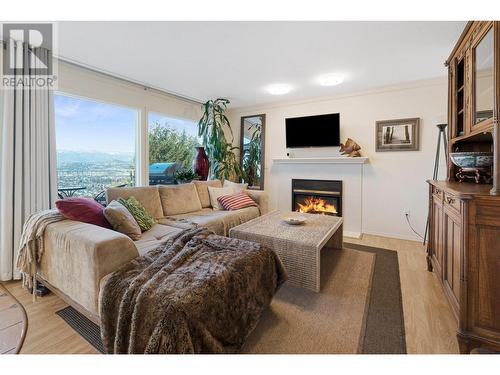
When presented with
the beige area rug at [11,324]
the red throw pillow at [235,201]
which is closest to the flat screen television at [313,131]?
the red throw pillow at [235,201]

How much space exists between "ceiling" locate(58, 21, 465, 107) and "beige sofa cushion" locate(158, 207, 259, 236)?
1840 mm

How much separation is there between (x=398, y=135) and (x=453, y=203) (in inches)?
88.0

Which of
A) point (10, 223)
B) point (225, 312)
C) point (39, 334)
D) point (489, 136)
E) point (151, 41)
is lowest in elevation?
point (39, 334)

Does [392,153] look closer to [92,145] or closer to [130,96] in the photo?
[130,96]

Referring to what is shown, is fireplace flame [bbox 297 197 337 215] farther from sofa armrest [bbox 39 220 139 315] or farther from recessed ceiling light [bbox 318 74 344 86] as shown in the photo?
sofa armrest [bbox 39 220 139 315]

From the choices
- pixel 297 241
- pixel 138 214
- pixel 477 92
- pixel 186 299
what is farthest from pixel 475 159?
pixel 138 214

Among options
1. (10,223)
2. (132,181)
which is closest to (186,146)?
(132,181)

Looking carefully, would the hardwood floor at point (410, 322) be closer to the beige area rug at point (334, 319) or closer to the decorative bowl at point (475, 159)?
the beige area rug at point (334, 319)

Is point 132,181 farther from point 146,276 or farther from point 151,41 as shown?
point 146,276

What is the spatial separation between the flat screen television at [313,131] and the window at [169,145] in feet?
6.13

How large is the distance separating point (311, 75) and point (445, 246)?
2426mm

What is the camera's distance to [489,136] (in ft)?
6.57

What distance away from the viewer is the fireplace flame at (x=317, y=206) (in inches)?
159

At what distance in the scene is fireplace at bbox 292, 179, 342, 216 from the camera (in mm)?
3979
